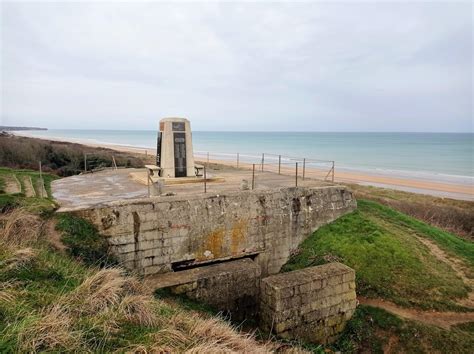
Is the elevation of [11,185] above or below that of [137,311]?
above

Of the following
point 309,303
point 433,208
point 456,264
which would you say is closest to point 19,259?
point 309,303

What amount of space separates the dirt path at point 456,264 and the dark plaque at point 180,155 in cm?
917

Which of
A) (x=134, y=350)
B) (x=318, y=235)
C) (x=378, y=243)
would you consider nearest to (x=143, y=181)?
(x=318, y=235)

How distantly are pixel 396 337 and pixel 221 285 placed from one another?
14.4ft

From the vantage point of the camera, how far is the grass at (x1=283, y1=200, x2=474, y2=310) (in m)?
9.02

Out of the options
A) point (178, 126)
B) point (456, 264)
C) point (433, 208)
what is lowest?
point (433, 208)

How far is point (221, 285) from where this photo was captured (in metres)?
8.13

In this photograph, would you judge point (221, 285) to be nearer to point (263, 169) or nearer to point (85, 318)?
point (85, 318)

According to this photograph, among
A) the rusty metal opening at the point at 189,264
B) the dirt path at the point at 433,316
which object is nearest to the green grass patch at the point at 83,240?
the rusty metal opening at the point at 189,264

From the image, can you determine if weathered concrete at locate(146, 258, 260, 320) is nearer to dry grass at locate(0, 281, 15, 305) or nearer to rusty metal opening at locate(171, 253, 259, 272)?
rusty metal opening at locate(171, 253, 259, 272)

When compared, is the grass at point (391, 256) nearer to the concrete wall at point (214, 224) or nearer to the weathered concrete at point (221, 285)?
the concrete wall at point (214, 224)

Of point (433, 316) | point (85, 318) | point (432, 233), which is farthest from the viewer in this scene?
point (432, 233)

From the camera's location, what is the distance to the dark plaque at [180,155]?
13180 millimetres

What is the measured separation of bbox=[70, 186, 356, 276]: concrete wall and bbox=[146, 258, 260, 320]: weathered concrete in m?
0.87
